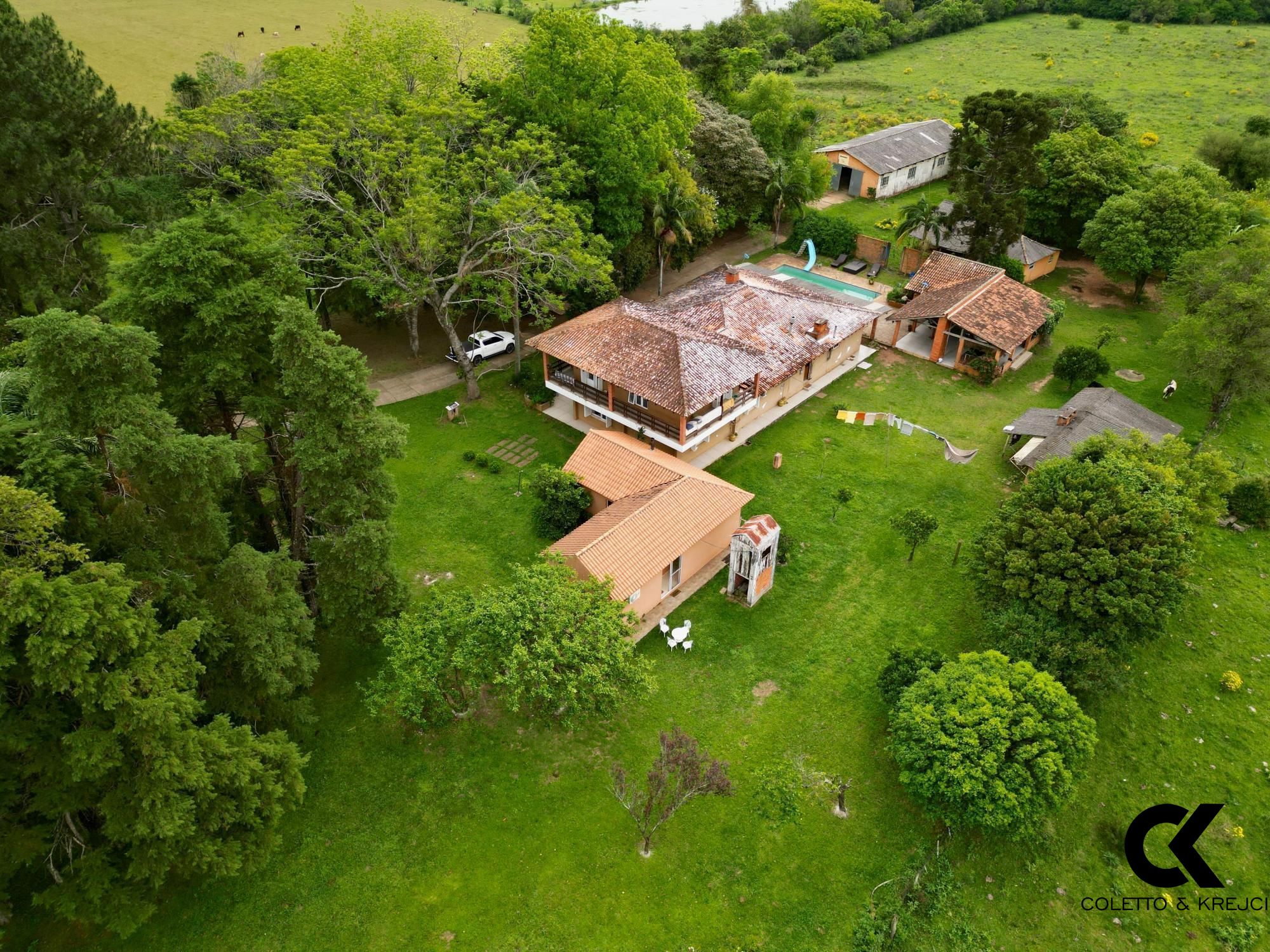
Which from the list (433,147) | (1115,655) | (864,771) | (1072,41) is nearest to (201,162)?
(433,147)

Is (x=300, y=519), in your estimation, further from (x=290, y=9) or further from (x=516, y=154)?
(x=290, y=9)

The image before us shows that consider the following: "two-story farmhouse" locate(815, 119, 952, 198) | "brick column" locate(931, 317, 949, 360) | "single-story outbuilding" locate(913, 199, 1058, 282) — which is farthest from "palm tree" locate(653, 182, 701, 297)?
"two-story farmhouse" locate(815, 119, 952, 198)

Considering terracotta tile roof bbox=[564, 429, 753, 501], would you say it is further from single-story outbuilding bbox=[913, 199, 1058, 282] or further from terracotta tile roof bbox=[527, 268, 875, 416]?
single-story outbuilding bbox=[913, 199, 1058, 282]

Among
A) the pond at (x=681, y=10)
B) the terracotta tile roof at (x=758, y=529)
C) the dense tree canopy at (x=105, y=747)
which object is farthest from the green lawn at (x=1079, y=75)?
the dense tree canopy at (x=105, y=747)

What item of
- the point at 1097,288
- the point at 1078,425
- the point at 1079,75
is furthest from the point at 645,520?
the point at 1079,75

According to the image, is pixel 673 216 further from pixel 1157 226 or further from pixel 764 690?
pixel 764 690

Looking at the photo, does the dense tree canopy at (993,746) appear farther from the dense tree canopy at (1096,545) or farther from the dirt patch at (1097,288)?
the dirt patch at (1097,288)

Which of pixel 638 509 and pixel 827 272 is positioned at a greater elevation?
pixel 638 509
